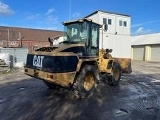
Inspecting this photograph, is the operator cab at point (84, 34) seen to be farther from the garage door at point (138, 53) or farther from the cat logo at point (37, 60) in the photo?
the garage door at point (138, 53)

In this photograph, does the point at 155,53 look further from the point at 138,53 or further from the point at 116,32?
the point at 116,32

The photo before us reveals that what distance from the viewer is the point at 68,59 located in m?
7.16

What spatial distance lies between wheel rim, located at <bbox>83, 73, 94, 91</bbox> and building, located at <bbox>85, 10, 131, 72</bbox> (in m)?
20.3

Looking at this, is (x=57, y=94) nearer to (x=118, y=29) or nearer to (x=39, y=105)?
(x=39, y=105)

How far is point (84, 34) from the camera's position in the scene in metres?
8.44

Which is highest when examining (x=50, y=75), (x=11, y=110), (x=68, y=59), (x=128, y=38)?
(x=128, y=38)

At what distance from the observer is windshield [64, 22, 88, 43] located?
8422 millimetres

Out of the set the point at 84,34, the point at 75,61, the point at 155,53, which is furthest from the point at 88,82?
the point at 155,53

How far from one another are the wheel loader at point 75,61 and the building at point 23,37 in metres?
31.3

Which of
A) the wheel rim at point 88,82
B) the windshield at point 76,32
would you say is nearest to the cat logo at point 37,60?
the windshield at point 76,32

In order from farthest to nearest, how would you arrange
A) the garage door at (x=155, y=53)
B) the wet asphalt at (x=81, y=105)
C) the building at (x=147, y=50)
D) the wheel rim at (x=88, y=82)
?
1. the building at (x=147, y=50)
2. the garage door at (x=155, y=53)
3. the wheel rim at (x=88, y=82)
4. the wet asphalt at (x=81, y=105)

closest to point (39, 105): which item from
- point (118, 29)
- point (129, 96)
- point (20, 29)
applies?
point (129, 96)

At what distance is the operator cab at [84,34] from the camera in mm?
8406

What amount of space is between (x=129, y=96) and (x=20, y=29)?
40905 millimetres
